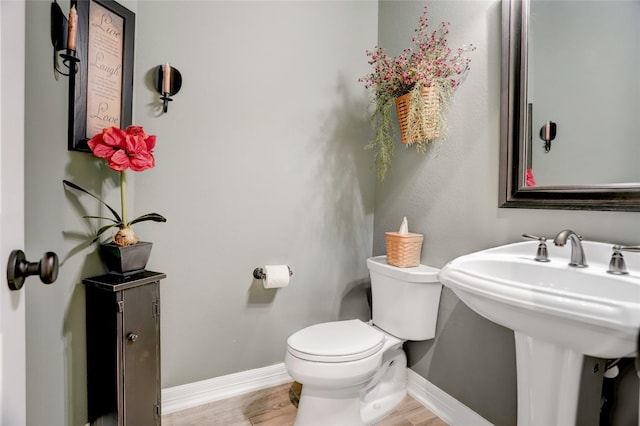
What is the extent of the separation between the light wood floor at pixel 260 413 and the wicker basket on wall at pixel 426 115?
54.3 inches

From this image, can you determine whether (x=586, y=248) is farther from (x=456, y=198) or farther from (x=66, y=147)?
(x=66, y=147)

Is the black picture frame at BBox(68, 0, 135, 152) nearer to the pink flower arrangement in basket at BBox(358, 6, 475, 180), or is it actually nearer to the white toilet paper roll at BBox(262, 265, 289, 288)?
the white toilet paper roll at BBox(262, 265, 289, 288)

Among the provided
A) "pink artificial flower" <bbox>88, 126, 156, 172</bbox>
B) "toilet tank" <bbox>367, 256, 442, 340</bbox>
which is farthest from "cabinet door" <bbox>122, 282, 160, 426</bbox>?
"toilet tank" <bbox>367, 256, 442, 340</bbox>

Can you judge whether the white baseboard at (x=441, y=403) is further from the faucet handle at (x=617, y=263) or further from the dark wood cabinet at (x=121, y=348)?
the dark wood cabinet at (x=121, y=348)

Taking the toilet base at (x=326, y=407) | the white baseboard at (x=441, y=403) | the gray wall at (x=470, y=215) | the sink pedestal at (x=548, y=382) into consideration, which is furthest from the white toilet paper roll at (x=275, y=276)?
the sink pedestal at (x=548, y=382)

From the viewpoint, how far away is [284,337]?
6.22 feet

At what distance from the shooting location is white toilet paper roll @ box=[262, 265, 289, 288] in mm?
1725

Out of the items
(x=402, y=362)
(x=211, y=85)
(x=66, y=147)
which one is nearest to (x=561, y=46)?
(x=211, y=85)

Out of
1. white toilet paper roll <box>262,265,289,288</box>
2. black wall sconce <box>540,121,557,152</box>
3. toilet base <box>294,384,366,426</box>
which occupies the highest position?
black wall sconce <box>540,121,557,152</box>

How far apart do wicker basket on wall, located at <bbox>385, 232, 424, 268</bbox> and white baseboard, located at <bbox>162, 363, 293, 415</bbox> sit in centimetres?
92

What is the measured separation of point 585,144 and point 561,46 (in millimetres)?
385

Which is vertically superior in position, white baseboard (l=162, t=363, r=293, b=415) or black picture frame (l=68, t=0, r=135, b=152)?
black picture frame (l=68, t=0, r=135, b=152)

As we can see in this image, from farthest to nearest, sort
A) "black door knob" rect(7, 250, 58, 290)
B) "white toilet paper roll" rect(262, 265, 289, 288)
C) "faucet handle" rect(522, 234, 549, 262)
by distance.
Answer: "white toilet paper roll" rect(262, 265, 289, 288), "faucet handle" rect(522, 234, 549, 262), "black door knob" rect(7, 250, 58, 290)

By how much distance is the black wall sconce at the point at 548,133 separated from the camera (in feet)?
4.02
